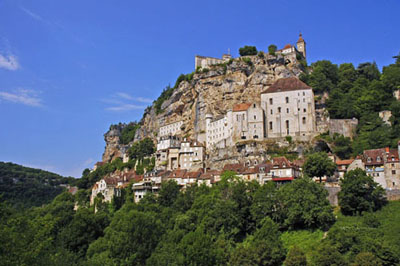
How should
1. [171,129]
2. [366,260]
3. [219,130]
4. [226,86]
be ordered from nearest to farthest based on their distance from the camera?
1. [366,260]
2. [219,130]
3. [226,86]
4. [171,129]

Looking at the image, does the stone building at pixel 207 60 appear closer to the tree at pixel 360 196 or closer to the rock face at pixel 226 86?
the rock face at pixel 226 86

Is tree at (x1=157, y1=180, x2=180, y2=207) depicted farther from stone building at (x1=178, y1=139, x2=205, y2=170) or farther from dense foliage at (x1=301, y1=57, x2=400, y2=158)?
dense foliage at (x1=301, y1=57, x2=400, y2=158)

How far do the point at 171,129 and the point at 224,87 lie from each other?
17.2m

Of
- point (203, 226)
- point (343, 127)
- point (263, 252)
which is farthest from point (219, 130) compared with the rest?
point (263, 252)

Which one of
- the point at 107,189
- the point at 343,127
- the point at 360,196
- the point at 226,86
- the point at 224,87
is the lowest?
the point at 360,196

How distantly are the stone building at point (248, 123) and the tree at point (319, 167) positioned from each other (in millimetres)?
18420

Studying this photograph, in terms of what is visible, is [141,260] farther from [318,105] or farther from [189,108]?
[189,108]

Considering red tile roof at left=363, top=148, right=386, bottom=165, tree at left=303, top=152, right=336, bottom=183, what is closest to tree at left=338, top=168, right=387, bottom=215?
red tile roof at left=363, top=148, right=386, bottom=165

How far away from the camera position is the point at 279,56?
8781 centimetres

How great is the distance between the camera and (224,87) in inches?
3482

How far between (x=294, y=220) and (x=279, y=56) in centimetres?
5026

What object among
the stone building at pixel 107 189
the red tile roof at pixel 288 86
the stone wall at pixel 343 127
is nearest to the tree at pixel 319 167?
the stone wall at pixel 343 127

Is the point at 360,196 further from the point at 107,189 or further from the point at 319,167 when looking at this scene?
the point at 107,189

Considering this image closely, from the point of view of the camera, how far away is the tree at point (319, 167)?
177 ft
